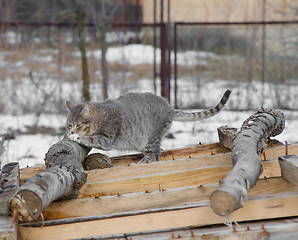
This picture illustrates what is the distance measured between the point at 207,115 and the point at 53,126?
401 centimetres

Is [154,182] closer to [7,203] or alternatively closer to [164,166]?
[164,166]

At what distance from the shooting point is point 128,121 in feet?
12.7

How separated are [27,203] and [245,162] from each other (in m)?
1.07

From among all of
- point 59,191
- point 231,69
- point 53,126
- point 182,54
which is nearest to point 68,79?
point 53,126

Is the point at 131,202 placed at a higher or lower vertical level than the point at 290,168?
lower

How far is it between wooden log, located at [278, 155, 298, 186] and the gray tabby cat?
4.73ft

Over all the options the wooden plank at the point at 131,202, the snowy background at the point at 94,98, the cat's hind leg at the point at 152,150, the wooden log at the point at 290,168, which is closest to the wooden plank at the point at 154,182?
the wooden plank at the point at 131,202

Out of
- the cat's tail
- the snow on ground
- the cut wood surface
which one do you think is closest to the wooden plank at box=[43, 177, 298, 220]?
the cut wood surface

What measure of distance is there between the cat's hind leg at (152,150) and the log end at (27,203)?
6.20 feet

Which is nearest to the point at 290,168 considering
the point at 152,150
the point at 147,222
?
the point at 147,222

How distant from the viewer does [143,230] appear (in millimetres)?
1975

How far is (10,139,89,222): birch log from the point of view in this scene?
1807 mm

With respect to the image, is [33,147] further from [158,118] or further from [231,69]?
[231,69]

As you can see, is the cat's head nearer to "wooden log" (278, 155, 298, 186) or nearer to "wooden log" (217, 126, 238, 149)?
"wooden log" (217, 126, 238, 149)
